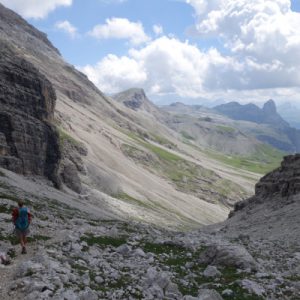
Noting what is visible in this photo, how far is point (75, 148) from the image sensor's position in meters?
185

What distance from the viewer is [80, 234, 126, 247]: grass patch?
31302mm

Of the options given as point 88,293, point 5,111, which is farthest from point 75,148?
point 88,293

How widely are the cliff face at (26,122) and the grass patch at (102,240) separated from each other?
72.3 m

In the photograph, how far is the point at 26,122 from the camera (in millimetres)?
111312

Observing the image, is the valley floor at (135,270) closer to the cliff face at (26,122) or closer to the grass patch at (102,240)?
the grass patch at (102,240)

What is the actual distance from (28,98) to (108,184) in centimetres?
5878

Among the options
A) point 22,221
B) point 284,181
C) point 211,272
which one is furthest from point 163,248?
point 284,181

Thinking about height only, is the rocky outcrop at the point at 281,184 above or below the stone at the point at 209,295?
above

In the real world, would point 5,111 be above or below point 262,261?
above

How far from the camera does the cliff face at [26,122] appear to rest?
105 m

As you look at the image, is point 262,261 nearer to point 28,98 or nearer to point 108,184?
point 28,98

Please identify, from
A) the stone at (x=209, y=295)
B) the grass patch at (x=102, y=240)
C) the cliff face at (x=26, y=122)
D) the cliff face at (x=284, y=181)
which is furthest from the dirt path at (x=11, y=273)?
the cliff face at (x=26, y=122)

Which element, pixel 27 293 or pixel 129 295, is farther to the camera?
pixel 129 295

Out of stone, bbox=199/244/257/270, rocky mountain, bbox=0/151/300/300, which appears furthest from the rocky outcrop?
stone, bbox=199/244/257/270
